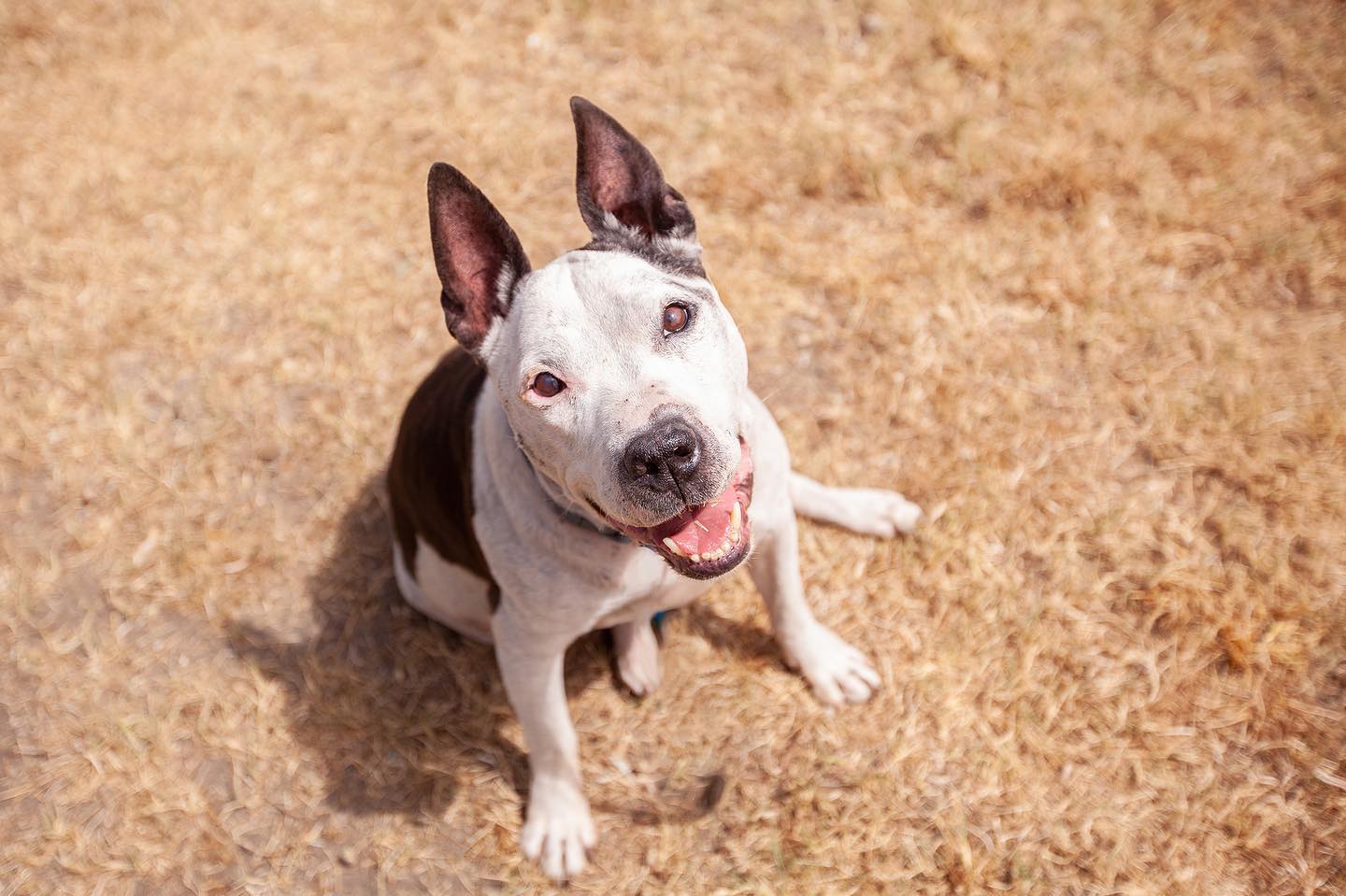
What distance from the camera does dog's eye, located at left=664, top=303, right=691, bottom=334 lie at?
124 inches

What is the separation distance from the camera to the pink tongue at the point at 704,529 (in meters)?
3.10

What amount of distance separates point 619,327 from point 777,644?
2085mm

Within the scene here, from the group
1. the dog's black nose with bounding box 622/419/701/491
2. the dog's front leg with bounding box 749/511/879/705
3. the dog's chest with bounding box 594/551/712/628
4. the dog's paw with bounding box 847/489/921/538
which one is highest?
the dog's black nose with bounding box 622/419/701/491

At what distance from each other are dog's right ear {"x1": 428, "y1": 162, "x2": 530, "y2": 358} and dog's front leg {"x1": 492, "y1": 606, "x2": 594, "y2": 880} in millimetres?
1045

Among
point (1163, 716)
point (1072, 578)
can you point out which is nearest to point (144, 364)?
point (1072, 578)

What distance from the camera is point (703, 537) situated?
3.13 m

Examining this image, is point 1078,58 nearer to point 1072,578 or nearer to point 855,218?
point 855,218

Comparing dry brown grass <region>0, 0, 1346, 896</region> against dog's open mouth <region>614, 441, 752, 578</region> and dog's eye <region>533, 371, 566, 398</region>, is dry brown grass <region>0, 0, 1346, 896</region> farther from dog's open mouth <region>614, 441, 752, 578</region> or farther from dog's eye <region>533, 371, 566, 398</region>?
dog's eye <region>533, 371, 566, 398</region>

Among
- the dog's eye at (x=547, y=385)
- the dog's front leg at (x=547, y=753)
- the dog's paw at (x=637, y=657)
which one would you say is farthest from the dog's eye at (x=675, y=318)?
the dog's paw at (x=637, y=657)

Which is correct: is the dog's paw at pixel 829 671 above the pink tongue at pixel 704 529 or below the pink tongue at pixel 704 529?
below

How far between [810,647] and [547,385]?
1956mm

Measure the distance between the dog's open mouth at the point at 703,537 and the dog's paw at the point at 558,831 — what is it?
1.62 metres

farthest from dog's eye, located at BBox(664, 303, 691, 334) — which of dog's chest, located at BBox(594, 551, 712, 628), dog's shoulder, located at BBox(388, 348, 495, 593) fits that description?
dog's shoulder, located at BBox(388, 348, 495, 593)

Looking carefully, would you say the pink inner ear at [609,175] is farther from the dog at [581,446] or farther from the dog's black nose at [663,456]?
the dog's black nose at [663,456]
